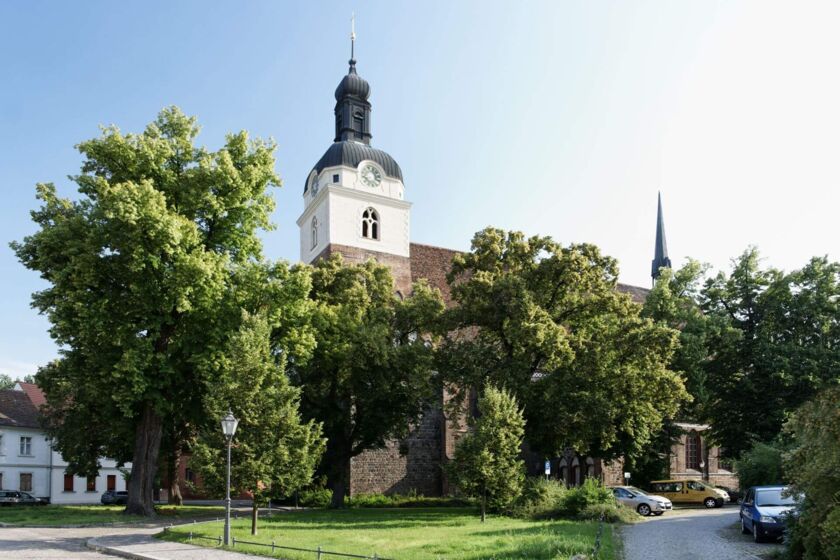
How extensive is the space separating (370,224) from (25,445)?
25783 millimetres

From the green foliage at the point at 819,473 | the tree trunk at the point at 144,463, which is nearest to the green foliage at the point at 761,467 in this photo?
the green foliage at the point at 819,473

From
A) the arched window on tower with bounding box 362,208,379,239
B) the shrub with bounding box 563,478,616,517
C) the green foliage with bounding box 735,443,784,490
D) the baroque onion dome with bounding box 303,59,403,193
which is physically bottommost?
the shrub with bounding box 563,478,616,517

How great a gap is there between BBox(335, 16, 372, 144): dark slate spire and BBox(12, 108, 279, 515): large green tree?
17069 mm

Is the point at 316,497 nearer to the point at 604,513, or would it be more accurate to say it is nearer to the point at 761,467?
the point at 604,513

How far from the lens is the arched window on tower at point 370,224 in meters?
44.7

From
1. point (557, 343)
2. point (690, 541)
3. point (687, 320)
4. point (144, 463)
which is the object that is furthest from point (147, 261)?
point (687, 320)

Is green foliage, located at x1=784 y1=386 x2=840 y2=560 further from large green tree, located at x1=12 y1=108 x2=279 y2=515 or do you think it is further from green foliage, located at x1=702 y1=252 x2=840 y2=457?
A: green foliage, located at x1=702 y1=252 x2=840 y2=457

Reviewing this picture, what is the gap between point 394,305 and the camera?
3425 centimetres

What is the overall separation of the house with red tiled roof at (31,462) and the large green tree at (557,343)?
2760cm

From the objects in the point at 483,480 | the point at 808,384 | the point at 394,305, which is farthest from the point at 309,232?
the point at 808,384

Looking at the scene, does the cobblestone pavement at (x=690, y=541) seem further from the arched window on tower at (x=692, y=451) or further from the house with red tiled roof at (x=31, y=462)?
the house with red tiled roof at (x=31, y=462)

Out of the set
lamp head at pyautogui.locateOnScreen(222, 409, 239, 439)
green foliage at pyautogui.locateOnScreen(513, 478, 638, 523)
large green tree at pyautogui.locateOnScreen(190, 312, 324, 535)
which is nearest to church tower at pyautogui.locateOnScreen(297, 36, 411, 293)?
green foliage at pyautogui.locateOnScreen(513, 478, 638, 523)

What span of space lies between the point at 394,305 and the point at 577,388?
890 cm

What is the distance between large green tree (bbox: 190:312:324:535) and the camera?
67.8ft
